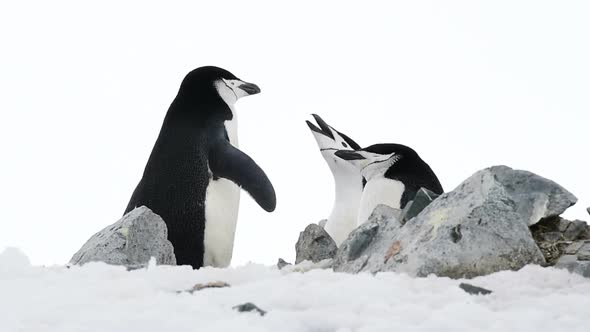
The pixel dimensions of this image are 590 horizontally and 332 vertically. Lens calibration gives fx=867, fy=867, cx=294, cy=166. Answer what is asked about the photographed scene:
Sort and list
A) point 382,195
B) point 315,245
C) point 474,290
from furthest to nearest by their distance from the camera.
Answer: point 382,195 → point 315,245 → point 474,290

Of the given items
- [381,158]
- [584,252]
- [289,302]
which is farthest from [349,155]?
[289,302]

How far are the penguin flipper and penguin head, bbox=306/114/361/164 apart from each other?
1937mm

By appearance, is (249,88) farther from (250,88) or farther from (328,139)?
(328,139)

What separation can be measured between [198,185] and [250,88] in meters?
1.82

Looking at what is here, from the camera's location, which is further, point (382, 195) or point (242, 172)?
point (382, 195)

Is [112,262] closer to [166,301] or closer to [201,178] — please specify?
[166,301]

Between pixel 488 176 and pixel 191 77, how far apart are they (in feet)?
15.6

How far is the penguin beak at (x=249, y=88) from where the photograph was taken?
365 inches

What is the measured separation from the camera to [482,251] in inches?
169

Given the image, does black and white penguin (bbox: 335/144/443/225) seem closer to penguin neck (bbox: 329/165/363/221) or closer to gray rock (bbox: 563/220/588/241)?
penguin neck (bbox: 329/165/363/221)

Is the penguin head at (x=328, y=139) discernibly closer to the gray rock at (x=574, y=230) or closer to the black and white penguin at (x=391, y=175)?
the black and white penguin at (x=391, y=175)

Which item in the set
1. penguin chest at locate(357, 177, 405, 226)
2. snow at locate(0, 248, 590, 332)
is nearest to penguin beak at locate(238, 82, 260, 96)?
penguin chest at locate(357, 177, 405, 226)

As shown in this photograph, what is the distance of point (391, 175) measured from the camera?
8359 millimetres

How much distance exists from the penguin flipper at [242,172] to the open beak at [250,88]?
1.21 metres
